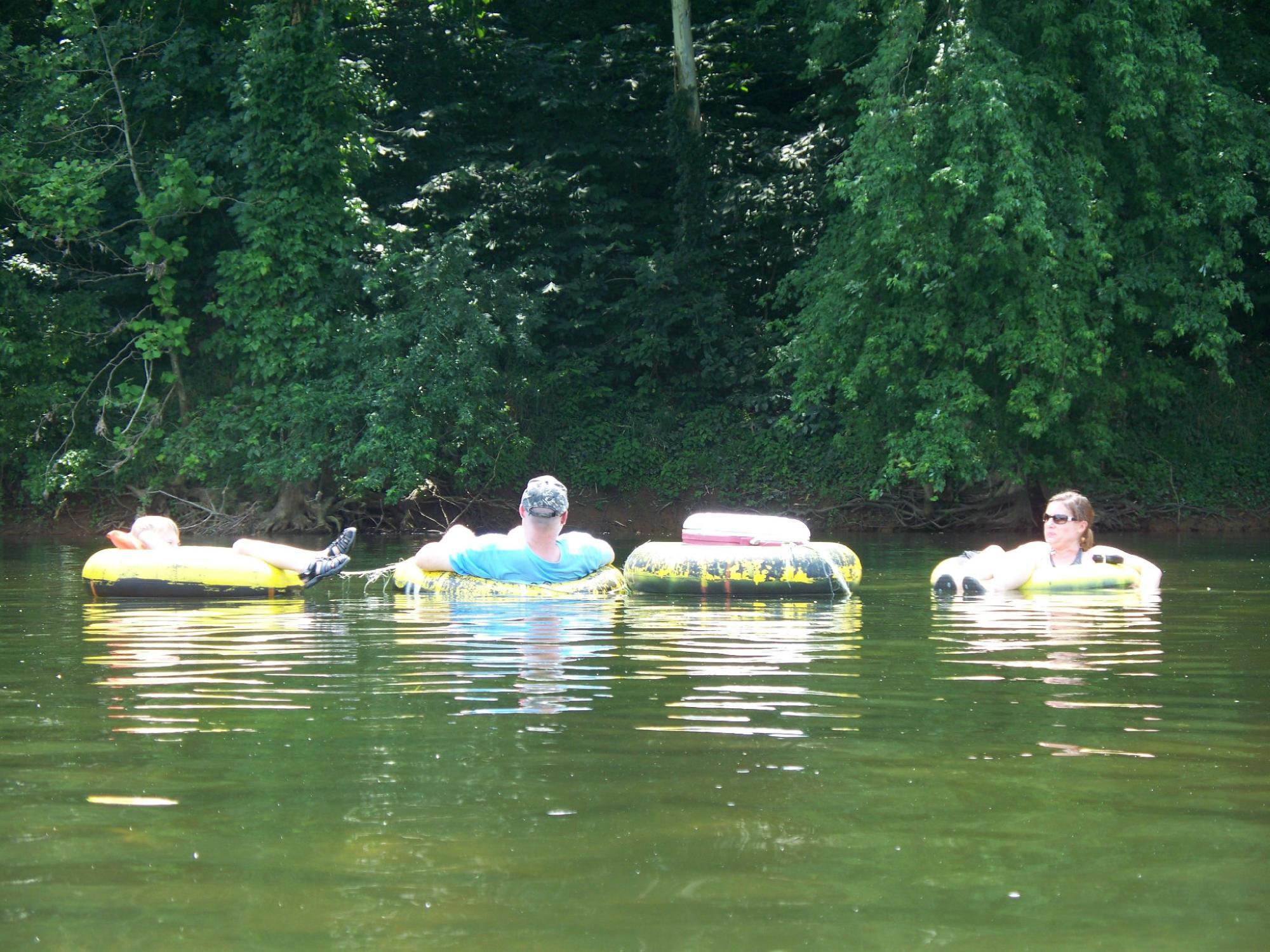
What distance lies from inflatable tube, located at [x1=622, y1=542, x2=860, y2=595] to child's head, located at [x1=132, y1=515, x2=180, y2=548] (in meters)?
3.47

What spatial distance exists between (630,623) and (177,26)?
16141 millimetres

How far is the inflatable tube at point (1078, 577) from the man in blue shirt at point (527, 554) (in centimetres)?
258

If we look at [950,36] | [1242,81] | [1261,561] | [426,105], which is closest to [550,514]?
[1261,561]

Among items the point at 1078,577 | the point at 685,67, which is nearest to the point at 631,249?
the point at 685,67

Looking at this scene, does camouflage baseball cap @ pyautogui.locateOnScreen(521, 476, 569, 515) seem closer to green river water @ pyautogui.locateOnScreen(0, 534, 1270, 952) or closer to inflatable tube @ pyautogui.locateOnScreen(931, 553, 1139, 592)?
green river water @ pyautogui.locateOnScreen(0, 534, 1270, 952)

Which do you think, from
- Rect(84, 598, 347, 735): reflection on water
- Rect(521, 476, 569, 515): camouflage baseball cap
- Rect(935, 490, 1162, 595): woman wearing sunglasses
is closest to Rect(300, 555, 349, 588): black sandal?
Rect(84, 598, 347, 735): reflection on water

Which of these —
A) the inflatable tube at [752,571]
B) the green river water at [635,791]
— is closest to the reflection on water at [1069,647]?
the green river water at [635,791]

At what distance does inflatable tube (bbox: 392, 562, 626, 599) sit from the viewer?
10.2m

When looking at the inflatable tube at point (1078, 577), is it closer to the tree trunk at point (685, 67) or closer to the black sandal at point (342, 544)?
the black sandal at point (342, 544)

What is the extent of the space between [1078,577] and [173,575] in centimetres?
624

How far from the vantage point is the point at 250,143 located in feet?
69.3

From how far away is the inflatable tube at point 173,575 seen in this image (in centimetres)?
1055

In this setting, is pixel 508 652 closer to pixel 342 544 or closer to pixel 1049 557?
pixel 342 544

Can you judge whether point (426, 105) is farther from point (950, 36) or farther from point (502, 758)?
point (502, 758)
